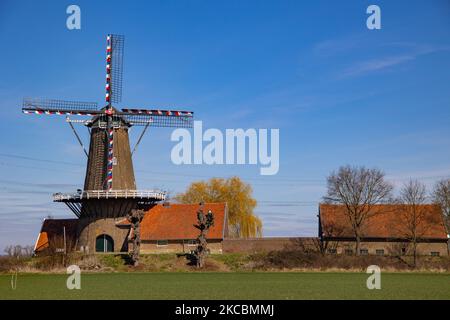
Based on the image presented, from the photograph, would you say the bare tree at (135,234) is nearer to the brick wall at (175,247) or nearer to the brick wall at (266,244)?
the brick wall at (175,247)

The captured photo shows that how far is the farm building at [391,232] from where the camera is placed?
160 ft

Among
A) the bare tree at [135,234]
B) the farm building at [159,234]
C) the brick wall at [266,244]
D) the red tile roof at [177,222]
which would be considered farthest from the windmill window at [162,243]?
the bare tree at [135,234]

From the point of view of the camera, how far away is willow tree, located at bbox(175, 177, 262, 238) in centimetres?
6669

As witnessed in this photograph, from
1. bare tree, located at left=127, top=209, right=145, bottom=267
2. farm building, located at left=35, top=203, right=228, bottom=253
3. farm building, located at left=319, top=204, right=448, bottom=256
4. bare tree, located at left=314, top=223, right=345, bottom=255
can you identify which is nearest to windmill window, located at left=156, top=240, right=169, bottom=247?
farm building, located at left=35, top=203, right=228, bottom=253

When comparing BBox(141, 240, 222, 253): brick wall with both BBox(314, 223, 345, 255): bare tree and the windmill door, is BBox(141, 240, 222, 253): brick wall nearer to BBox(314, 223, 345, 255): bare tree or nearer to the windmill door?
the windmill door

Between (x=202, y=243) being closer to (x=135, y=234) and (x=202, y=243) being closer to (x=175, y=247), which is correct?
(x=135, y=234)

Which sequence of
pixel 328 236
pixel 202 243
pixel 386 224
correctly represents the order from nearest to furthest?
pixel 202 243 < pixel 328 236 < pixel 386 224

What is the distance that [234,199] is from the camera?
68.7m

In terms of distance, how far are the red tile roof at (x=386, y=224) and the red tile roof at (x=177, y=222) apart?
27.4ft

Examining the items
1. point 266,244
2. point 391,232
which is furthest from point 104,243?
point 391,232

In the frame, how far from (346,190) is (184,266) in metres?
14.1

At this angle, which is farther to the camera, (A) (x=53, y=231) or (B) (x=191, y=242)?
(A) (x=53, y=231)

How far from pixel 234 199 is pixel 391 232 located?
75.3 feet

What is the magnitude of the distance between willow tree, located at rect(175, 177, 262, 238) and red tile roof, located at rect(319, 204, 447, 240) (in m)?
15.7
